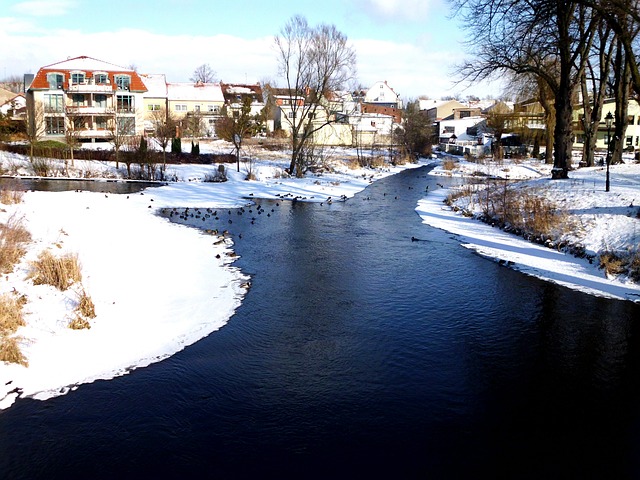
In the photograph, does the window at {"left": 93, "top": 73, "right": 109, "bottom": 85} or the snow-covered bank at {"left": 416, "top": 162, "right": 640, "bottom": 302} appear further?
the window at {"left": 93, "top": 73, "right": 109, "bottom": 85}

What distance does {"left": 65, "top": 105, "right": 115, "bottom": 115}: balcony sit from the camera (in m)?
50.1

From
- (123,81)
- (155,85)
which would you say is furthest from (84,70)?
(155,85)

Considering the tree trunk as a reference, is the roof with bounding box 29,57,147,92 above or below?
above

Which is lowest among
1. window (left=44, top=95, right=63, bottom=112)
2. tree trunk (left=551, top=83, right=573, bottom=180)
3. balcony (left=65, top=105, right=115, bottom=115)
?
tree trunk (left=551, top=83, right=573, bottom=180)

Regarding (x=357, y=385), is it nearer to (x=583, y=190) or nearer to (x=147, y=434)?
(x=147, y=434)

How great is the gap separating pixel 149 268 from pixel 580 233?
12.4 m

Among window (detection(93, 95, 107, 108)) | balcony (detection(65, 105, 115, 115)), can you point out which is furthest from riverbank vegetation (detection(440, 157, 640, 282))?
window (detection(93, 95, 107, 108))

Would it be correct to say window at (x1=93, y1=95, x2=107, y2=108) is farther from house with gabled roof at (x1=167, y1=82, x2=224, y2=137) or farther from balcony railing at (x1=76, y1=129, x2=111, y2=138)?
house with gabled roof at (x1=167, y1=82, x2=224, y2=137)

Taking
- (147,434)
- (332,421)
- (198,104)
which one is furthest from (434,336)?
(198,104)

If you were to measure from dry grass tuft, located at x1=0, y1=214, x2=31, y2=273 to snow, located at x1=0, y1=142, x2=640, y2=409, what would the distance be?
0.20 m

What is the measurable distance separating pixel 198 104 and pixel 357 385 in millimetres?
66435

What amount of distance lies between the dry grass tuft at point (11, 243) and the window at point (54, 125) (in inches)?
1604

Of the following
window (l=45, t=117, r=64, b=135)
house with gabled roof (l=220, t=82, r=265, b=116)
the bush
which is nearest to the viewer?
the bush

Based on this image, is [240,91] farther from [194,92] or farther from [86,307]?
[86,307]
